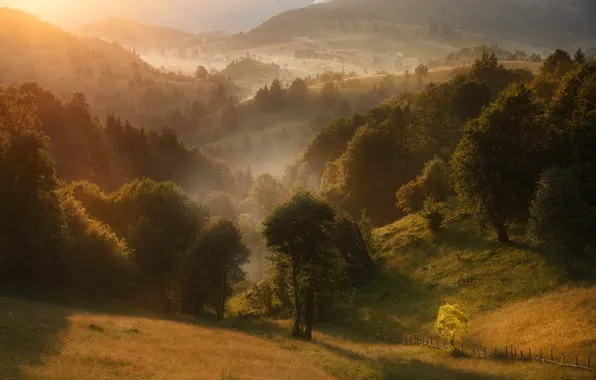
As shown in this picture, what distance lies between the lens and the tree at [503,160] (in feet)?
185

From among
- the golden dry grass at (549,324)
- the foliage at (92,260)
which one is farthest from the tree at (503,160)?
the foliage at (92,260)

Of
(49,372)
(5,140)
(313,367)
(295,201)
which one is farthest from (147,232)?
(49,372)

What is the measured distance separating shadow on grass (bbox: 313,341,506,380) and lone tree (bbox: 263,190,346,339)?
8962mm

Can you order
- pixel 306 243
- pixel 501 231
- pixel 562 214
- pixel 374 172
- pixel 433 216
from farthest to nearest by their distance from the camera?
pixel 374 172 < pixel 433 216 < pixel 501 231 < pixel 306 243 < pixel 562 214

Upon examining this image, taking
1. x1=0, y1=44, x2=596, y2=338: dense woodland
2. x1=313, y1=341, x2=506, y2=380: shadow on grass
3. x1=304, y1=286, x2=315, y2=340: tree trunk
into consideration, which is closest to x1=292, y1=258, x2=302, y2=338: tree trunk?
x1=0, y1=44, x2=596, y2=338: dense woodland

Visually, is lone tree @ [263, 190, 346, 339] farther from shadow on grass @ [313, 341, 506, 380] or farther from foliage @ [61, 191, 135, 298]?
foliage @ [61, 191, 135, 298]

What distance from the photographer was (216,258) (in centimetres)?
5784

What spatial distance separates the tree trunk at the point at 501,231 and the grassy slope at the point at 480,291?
113 cm

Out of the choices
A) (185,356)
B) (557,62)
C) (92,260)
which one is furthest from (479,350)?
(557,62)

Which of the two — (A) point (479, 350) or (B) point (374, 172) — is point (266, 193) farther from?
(A) point (479, 350)

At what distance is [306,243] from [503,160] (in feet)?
89.3

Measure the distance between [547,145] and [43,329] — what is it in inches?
2172

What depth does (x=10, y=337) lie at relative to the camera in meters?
26.8

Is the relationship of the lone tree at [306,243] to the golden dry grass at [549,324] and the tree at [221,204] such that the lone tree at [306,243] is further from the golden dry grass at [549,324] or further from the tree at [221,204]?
the tree at [221,204]
